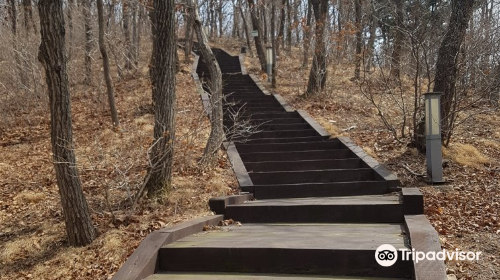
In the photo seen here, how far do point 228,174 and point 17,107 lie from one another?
8821 millimetres

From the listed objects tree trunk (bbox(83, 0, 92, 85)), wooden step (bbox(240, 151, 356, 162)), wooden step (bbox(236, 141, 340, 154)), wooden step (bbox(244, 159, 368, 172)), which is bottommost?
wooden step (bbox(244, 159, 368, 172))

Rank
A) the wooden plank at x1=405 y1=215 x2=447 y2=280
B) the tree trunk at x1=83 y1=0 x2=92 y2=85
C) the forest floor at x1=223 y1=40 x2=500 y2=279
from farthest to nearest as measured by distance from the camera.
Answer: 1. the tree trunk at x1=83 y1=0 x2=92 y2=85
2. the forest floor at x1=223 y1=40 x2=500 y2=279
3. the wooden plank at x1=405 y1=215 x2=447 y2=280

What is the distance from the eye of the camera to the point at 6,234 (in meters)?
5.60

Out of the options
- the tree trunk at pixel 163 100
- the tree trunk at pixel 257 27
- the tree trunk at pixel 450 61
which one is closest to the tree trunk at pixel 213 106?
the tree trunk at pixel 163 100

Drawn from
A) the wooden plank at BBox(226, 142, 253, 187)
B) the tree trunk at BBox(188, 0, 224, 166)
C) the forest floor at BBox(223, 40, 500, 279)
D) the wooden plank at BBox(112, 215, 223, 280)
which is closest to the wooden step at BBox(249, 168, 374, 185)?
the wooden plank at BBox(226, 142, 253, 187)

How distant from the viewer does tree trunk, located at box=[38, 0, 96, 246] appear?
4742mm

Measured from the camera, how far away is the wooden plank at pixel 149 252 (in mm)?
3979

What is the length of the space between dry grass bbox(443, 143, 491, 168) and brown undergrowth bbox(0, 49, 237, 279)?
3868 millimetres

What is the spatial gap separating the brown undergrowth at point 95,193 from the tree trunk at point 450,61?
13.2ft

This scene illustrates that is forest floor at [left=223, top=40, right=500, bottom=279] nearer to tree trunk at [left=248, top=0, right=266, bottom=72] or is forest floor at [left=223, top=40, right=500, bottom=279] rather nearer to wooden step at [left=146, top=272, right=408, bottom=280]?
wooden step at [left=146, top=272, right=408, bottom=280]

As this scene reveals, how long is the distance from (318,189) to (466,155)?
289 centimetres

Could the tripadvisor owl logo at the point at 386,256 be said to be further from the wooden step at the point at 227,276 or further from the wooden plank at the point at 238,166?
the wooden plank at the point at 238,166

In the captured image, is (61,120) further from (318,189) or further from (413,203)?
(413,203)

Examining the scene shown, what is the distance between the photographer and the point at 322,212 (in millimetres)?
5645
